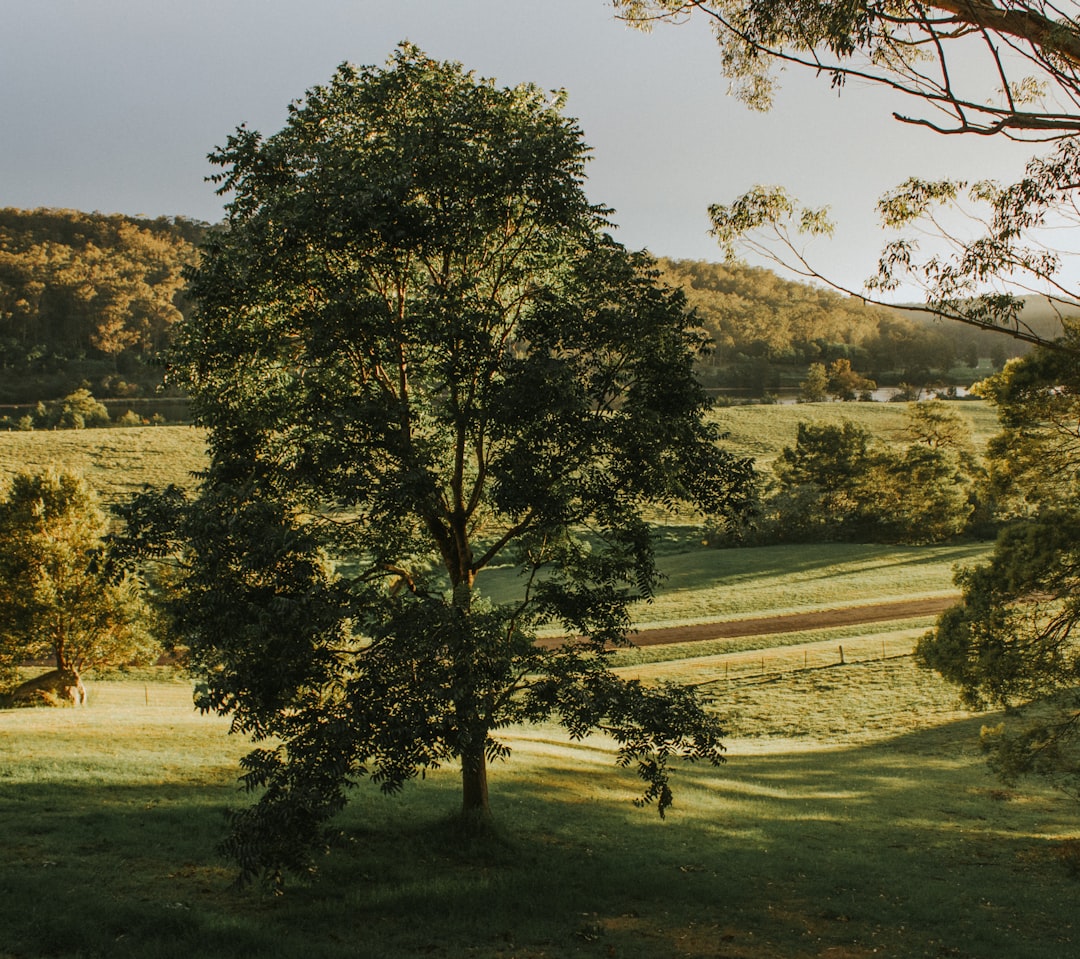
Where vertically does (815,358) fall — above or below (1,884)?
above

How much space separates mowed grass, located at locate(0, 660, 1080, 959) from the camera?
441 inches

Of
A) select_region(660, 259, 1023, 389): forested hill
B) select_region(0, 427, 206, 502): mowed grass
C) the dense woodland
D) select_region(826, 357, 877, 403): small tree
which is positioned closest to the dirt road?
select_region(0, 427, 206, 502): mowed grass

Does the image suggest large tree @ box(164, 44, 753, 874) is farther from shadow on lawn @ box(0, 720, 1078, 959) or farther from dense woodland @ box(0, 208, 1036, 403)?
dense woodland @ box(0, 208, 1036, 403)

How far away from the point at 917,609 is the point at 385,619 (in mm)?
43509

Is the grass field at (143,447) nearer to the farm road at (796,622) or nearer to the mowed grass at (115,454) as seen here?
the mowed grass at (115,454)

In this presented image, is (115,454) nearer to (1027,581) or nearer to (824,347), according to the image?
(1027,581)

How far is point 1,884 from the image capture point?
11.2 meters

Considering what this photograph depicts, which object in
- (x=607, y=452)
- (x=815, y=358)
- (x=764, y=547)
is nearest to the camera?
(x=607, y=452)

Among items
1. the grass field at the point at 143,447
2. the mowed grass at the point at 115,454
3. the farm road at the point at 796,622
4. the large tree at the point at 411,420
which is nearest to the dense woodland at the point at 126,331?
the grass field at the point at 143,447

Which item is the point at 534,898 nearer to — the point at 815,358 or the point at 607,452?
the point at 607,452

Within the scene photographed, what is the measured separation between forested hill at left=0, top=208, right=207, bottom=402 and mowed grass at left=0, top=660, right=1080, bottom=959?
137 m

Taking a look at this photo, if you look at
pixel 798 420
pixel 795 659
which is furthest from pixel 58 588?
pixel 798 420

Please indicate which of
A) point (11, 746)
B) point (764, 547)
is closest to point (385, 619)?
point (11, 746)

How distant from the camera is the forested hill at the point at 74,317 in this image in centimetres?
14362
